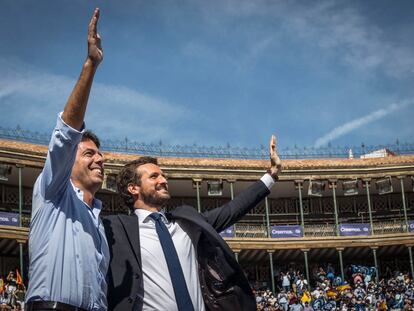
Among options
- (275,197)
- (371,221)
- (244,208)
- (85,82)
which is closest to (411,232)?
(371,221)

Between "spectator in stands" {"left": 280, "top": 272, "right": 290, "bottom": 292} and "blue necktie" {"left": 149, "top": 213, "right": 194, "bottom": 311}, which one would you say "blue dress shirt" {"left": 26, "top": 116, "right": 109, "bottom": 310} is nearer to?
"blue necktie" {"left": 149, "top": 213, "right": 194, "bottom": 311}

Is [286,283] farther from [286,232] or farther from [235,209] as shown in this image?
[235,209]

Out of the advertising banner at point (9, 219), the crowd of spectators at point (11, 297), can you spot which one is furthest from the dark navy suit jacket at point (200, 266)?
the advertising banner at point (9, 219)

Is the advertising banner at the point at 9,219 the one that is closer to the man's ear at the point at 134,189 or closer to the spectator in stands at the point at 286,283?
the spectator in stands at the point at 286,283

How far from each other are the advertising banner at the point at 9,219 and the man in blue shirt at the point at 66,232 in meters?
23.4

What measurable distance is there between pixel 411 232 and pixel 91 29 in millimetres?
30555

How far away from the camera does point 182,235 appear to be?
4785 mm

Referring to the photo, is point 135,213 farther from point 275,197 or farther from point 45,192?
point 275,197

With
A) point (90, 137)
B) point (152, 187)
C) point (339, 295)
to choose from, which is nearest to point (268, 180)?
point (152, 187)

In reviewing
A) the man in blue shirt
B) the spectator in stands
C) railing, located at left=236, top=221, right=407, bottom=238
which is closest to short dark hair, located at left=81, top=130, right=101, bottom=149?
the man in blue shirt

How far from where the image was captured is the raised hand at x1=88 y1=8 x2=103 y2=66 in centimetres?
347

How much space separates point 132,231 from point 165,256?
0.30 metres

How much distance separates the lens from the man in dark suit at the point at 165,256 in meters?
4.36

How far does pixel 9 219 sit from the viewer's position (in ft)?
85.8
